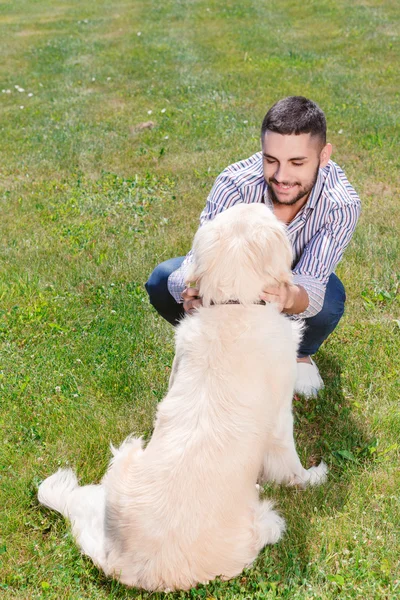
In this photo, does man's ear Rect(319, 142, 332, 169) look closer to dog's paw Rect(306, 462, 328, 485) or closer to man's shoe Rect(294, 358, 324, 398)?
man's shoe Rect(294, 358, 324, 398)

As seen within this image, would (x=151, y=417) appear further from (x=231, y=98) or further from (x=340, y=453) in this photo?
(x=231, y=98)

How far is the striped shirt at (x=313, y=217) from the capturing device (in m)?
4.20

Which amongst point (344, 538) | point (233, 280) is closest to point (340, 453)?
point (344, 538)

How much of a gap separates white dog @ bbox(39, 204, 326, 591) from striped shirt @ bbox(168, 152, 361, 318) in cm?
99

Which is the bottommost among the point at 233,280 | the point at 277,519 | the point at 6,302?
the point at 6,302

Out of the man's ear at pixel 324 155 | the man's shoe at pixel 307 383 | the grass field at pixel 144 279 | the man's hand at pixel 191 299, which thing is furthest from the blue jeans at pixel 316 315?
the man's hand at pixel 191 299

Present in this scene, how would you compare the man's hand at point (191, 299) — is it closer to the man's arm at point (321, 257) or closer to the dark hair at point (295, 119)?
the man's arm at point (321, 257)

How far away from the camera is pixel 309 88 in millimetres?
11500

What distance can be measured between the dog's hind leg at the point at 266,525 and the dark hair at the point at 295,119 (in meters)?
2.25

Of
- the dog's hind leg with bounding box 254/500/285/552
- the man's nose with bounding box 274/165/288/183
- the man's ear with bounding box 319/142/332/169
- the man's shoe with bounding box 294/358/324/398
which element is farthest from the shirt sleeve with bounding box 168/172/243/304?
the dog's hind leg with bounding box 254/500/285/552

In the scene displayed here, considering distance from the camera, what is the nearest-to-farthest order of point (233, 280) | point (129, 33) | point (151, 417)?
point (233, 280), point (151, 417), point (129, 33)

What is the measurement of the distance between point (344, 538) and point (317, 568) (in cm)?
25

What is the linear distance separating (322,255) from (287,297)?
3.22 feet

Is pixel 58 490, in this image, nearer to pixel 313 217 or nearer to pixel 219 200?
pixel 219 200
